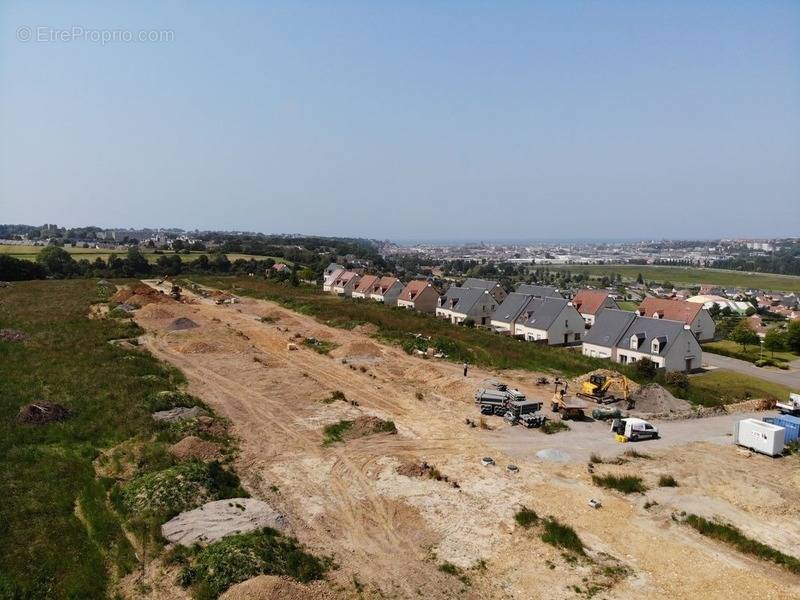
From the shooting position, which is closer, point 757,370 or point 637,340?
point 637,340

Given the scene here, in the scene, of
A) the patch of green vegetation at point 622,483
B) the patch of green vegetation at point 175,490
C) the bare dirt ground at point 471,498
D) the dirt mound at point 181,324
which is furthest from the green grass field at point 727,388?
the dirt mound at point 181,324

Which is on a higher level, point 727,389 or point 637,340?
point 637,340

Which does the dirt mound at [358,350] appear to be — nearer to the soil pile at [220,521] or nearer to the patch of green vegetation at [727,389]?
the patch of green vegetation at [727,389]

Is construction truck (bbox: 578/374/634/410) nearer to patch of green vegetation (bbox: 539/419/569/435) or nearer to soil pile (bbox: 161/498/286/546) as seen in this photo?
patch of green vegetation (bbox: 539/419/569/435)

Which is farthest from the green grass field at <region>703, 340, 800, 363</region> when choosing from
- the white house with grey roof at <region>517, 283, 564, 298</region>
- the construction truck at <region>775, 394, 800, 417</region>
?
the construction truck at <region>775, 394, 800, 417</region>

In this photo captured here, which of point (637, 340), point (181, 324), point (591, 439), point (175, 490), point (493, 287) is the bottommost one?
point (591, 439)

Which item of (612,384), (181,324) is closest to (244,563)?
(612,384)

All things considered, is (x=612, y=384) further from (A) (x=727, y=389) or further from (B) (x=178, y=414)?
(B) (x=178, y=414)
